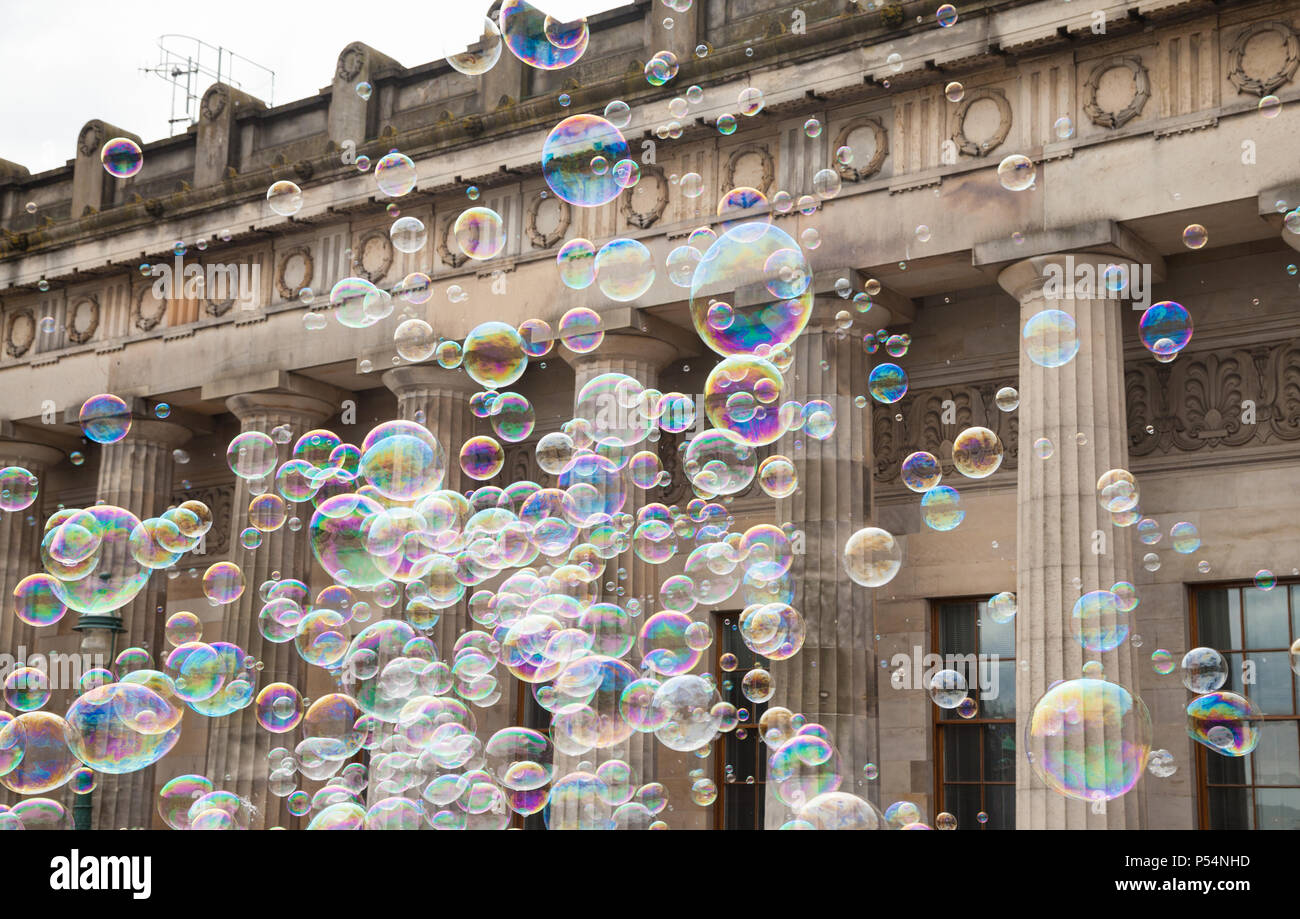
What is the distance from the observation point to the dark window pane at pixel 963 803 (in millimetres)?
20188

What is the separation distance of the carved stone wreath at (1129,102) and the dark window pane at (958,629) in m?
6.82

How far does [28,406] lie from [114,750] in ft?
53.9

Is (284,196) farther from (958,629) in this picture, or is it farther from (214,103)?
(958,629)

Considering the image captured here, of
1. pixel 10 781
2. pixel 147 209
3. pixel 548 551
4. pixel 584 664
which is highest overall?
pixel 147 209

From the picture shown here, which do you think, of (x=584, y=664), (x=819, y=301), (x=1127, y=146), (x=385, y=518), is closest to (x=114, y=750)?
(x=385, y=518)

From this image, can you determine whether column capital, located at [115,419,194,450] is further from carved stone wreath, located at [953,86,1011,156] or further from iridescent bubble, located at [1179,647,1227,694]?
iridescent bubble, located at [1179,647,1227,694]

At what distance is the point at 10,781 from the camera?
13.5m

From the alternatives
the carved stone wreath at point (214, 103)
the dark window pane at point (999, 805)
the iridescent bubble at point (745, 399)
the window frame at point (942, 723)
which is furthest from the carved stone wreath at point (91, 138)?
the dark window pane at point (999, 805)

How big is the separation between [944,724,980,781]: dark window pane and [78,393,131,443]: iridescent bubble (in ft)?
45.8

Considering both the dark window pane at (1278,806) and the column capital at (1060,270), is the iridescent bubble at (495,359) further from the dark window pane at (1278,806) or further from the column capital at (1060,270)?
the dark window pane at (1278,806)

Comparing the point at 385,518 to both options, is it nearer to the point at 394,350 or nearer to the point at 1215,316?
the point at 394,350

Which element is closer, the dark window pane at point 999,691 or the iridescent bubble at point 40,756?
the iridescent bubble at point 40,756

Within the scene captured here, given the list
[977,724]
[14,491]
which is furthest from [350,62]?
[977,724]

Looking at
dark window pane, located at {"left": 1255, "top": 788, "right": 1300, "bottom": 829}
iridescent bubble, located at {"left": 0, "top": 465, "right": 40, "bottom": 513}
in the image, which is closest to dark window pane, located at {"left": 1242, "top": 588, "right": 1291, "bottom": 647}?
dark window pane, located at {"left": 1255, "top": 788, "right": 1300, "bottom": 829}
